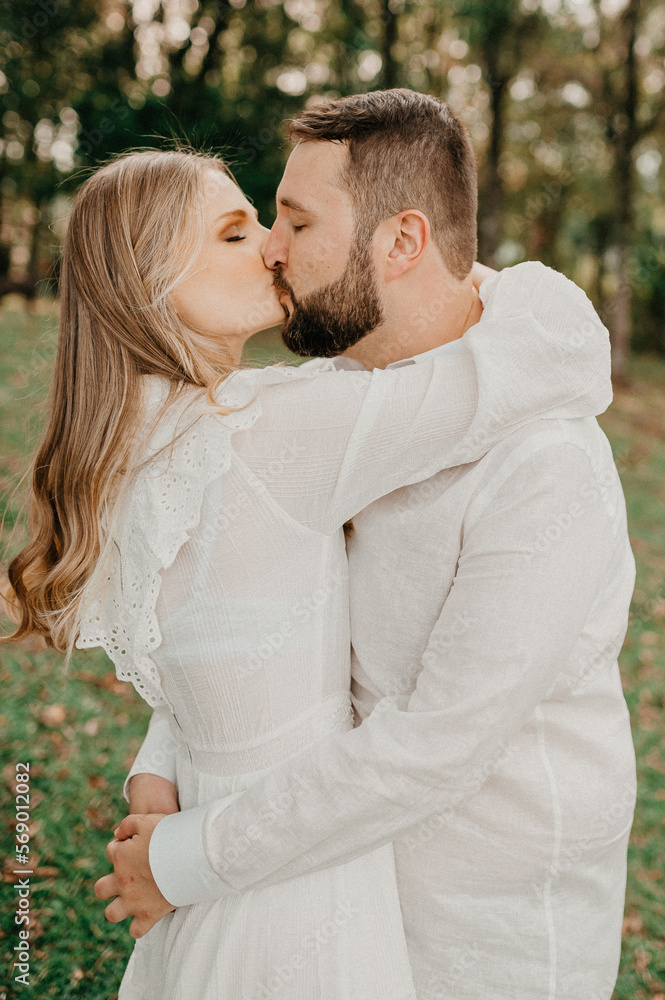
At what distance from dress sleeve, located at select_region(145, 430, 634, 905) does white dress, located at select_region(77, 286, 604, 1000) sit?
3.2 inches

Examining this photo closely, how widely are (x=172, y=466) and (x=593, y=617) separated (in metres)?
0.99

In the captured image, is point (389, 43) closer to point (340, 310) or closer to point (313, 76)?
point (313, 76)

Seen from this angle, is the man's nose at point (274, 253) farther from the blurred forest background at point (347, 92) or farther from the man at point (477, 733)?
the blurred forest background at point (347, 92)

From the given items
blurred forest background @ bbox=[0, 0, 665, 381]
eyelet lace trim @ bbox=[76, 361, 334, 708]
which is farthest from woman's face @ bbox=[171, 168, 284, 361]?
blurred forest background @ bbox=[0, 0, 665, 381]

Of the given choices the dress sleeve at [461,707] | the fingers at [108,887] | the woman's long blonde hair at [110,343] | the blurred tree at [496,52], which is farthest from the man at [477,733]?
the blurred tree at [496,52]

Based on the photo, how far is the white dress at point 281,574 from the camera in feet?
5.39

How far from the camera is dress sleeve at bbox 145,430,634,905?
1.50 m

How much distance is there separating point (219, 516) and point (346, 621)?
418mm

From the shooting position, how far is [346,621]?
1854 millimetres

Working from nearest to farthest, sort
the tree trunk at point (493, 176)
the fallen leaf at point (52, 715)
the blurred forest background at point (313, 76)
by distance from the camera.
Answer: the fallen leaf at point (52, 715), the tree trunk at point (493, 176), the blurred forest background at point (313, 76)

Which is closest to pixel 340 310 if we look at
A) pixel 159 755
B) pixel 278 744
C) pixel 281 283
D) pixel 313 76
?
pixel 281 283

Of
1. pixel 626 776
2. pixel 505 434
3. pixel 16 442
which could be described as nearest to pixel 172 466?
pixel 505 434

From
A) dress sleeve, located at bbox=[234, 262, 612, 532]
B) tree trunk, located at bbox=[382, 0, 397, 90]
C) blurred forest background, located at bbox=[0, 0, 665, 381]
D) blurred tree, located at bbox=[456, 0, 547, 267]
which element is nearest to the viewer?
dress sleeve, located at bbox=[234, 262, 612, 532]

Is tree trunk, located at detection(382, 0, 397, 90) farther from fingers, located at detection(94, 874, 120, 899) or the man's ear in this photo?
fingers, located at detection(94, 874, 120, 899)
